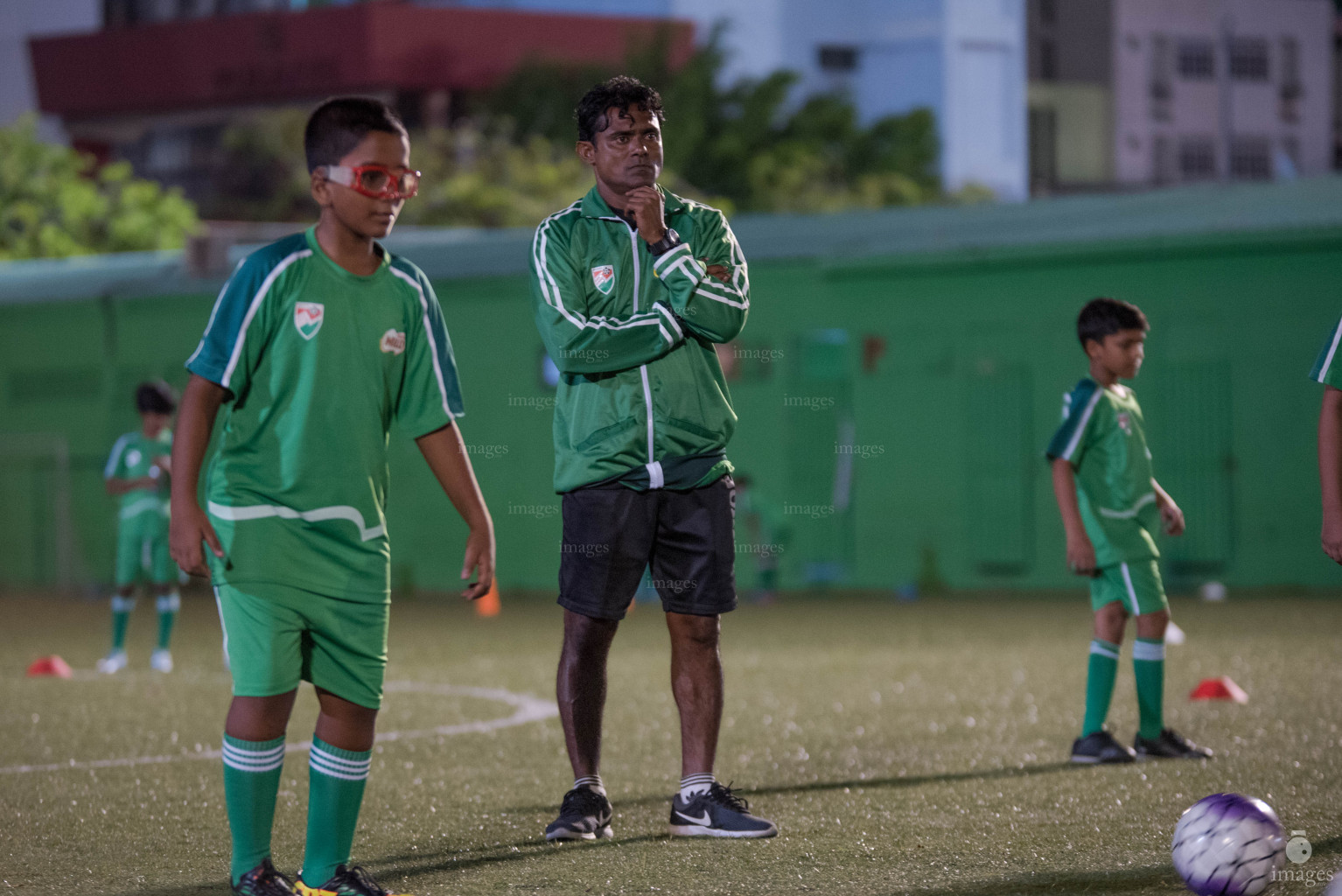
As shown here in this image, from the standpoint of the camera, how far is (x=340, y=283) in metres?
4.21

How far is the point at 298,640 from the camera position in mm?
4184

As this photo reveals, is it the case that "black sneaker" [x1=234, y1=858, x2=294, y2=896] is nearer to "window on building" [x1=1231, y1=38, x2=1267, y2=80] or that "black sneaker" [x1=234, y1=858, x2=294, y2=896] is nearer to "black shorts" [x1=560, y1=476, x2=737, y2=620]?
"black shorts" [x1=560, y1=476, x2=737, y2=620]

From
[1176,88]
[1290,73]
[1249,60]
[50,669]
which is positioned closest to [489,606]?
[50,669]

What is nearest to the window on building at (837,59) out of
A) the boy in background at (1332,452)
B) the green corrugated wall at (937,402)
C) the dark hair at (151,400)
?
the green corrugated wall at (937,402)

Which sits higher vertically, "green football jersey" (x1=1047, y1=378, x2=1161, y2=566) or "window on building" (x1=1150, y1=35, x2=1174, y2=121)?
"window on building" (x1=1150, y1=35, x2=1174, y2=121)

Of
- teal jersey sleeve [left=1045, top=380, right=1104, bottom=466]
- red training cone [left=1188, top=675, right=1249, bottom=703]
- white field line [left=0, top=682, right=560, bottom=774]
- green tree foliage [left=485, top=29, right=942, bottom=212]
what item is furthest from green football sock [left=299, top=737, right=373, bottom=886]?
green tree foliage [left=485, top=29, right=942, bottom=212]

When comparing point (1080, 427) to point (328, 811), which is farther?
point (1080, 427)

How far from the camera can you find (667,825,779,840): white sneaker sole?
519 centimetres

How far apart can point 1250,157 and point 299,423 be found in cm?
5838

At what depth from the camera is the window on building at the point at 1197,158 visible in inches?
2285

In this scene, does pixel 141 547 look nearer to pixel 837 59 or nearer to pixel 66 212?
pixel 66 212

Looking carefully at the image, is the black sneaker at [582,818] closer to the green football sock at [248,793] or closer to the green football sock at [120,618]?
the green football sock at [248,793]

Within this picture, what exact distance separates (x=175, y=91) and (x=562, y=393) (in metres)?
52.2

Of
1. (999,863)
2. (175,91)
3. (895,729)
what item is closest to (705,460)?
(999,863)
